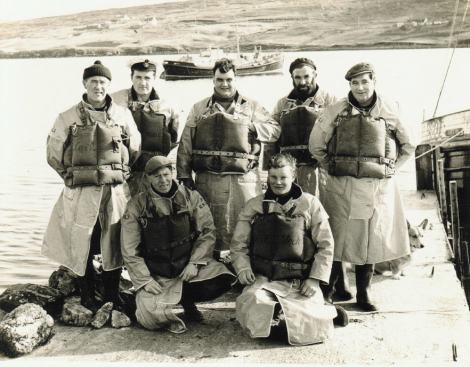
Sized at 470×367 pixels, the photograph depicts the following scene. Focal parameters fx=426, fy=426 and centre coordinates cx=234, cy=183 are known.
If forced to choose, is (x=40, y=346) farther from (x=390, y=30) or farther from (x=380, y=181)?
(x=390, y=30)

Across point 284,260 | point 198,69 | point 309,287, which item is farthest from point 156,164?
point 198,69

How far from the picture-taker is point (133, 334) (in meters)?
3.66

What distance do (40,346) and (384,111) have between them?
359 cm

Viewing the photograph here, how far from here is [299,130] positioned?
14.9ft

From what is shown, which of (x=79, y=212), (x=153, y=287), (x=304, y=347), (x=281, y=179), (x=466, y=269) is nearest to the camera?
(x=304, y=347)

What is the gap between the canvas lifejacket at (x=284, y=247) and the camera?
3.58m

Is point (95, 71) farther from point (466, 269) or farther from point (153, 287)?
point (466, 269)

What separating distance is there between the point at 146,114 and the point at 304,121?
1686mm

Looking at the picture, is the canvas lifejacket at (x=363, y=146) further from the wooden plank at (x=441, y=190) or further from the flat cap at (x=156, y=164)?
the wooden plank at (x=441, y=190)

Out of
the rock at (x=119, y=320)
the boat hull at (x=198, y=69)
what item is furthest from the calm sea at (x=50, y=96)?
the rock at (x=119, y=320)

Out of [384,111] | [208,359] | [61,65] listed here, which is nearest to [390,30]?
[384,111]

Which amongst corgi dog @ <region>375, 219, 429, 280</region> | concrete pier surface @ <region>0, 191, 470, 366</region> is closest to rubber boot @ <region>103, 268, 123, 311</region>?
concrete pier surface @ <region>0, 191, 470, 366</region>

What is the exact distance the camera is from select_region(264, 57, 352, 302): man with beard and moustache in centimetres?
447

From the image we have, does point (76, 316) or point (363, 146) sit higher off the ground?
point (363, 146)
